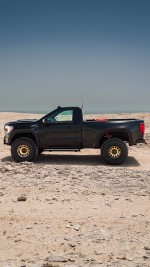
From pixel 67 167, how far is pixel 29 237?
4156 mm

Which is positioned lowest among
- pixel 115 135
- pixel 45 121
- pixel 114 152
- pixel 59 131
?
pixel 114 152

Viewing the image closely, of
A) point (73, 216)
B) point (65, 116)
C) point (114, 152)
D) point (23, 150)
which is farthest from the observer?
point (65, 116)

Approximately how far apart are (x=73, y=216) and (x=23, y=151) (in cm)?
494

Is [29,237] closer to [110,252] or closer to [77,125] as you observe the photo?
[110,252]

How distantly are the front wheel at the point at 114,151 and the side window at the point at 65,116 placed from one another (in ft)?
4.86

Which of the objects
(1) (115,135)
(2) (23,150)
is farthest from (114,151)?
(2) (23,150)

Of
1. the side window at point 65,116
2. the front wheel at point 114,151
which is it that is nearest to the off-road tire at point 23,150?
the side window at point 65,116

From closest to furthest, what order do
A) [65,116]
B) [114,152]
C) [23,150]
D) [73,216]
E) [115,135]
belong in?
[73,216] → [114,152] → [23,150] → [115,135] → [65,116]

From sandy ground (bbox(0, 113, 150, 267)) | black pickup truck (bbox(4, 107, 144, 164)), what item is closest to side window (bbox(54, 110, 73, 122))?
black pickup truck (bbox(4, 107, 144, 164))

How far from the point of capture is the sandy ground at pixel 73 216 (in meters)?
4.21

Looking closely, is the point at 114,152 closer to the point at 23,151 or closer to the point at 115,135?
the point at 115,135

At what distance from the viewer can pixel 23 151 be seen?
1006 centimetres

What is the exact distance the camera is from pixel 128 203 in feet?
20.1

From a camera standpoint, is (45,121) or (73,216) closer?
(73,216)
